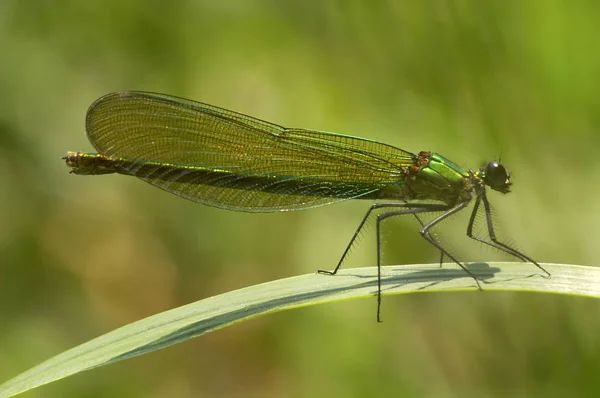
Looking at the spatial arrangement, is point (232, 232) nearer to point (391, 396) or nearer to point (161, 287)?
point (161, 287)

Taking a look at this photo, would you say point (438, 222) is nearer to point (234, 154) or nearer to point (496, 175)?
point (496, 175)

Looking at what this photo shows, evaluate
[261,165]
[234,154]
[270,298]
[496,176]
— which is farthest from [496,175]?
[270,298]

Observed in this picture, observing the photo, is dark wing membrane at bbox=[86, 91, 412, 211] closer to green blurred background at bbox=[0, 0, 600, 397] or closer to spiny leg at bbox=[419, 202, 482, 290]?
spiny leg at bbox=[419, 202, 482, 290]

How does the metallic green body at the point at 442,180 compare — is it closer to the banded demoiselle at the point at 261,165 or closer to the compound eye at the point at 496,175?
the banded demoiselle at the point at 261,165

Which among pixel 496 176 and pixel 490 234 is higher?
pixel 496 176

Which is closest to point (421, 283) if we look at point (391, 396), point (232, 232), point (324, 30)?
point (391, 396)
